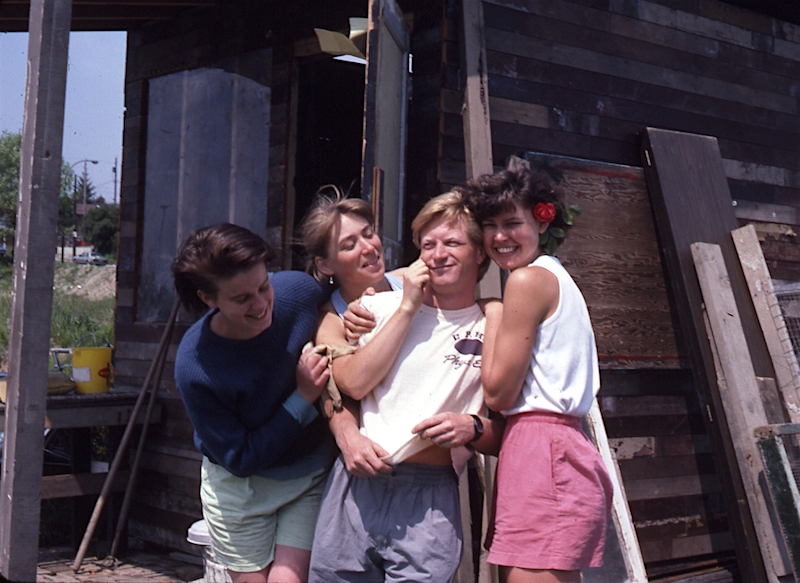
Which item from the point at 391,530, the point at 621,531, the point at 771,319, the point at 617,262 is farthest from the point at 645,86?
the point at 391,530

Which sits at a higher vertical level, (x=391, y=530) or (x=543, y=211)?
(x=543, y=211)

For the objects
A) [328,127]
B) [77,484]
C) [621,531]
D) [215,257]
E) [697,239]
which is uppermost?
[328,127]

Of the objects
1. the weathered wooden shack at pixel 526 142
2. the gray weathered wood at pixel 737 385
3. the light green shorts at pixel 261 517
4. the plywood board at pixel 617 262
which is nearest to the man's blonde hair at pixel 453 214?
the light green shorts at pixel 261 517

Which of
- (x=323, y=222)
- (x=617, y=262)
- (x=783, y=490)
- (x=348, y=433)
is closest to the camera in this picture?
(x=348, y=433)

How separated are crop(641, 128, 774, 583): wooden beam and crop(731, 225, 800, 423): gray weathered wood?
2.7 inches

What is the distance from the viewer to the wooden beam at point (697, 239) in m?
4.56

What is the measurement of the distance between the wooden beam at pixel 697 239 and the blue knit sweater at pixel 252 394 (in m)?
3.09

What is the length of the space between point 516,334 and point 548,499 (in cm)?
45

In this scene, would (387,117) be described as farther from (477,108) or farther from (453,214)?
(453,214)

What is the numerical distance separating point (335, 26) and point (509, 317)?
355cm

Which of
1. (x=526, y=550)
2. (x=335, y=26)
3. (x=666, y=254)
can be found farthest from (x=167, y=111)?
(x=526, y=550)

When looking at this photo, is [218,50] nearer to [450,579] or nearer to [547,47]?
[547,47]

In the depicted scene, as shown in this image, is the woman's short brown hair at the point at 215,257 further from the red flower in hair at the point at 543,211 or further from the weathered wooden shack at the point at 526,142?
the weathered wooden shack at the point at 526,142

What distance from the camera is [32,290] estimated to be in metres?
3.18
